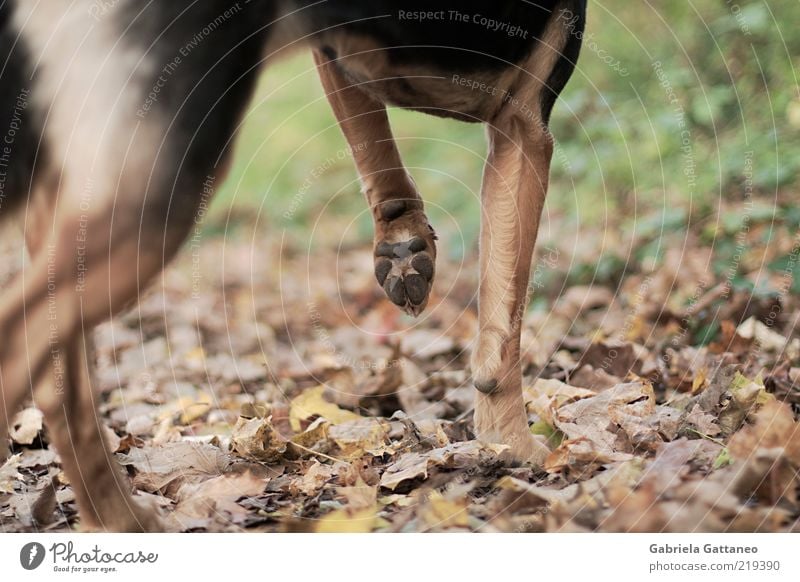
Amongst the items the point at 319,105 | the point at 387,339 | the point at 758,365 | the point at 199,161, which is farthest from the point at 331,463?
the point at 319,105

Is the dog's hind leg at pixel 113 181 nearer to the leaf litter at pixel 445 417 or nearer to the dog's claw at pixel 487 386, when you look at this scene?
the leaf litter at pixel 445 417

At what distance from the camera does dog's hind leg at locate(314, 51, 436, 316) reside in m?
3.92

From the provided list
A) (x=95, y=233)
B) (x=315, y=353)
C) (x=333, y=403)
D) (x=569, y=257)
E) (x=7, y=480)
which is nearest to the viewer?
(x=95, y=233)

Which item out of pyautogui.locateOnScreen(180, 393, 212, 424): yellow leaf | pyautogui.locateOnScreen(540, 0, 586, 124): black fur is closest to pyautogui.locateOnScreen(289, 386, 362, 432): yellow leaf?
pyautogui.locateOnScreen(180, 393, 212, 424): yellow leaf

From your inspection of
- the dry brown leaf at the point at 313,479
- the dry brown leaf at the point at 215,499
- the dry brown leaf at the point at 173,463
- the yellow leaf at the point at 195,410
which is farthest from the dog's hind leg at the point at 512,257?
the yellow leaf at the point at 195,410

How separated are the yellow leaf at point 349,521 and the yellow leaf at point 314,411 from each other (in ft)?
3.62

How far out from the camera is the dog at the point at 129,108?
117 inches

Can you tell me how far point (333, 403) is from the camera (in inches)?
197

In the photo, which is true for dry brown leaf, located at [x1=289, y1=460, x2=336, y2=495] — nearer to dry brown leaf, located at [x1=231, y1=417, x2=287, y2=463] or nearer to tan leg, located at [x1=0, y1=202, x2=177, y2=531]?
dry brown leaf, located at [x1=231, y1=417, x2=287, y2=463]

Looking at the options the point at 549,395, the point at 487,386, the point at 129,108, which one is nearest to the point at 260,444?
the point at 487,386

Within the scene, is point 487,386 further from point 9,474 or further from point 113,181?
→ point 9,474

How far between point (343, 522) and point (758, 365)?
88.0 inches

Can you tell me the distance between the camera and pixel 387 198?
13.8 feet

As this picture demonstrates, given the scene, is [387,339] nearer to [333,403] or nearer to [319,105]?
[333,403]
